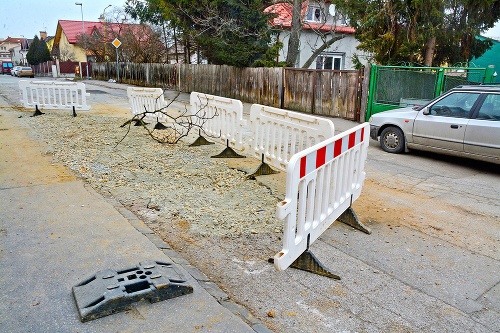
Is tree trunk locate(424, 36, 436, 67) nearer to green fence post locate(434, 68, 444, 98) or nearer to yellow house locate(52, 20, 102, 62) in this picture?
green fence post locate(434, 68, 444, 98)

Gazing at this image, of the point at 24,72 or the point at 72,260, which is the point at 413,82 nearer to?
the point at 72,260

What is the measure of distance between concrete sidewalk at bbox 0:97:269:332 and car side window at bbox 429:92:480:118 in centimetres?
685

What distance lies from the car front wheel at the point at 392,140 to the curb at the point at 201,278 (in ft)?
22.0

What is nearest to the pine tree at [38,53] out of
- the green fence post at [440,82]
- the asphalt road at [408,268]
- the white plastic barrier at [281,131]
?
the green fence post at [440,82]

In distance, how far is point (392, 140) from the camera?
31.1 feet

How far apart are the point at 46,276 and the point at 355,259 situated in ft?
9.52

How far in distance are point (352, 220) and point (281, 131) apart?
183 centimetres

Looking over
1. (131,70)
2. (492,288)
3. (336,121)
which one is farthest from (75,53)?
(492,288)

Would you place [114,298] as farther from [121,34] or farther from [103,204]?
[121,34]

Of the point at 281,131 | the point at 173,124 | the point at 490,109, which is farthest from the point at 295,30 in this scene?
the point at 281,131

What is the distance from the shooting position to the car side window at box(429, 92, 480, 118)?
26.6 feet

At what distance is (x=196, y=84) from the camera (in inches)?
933

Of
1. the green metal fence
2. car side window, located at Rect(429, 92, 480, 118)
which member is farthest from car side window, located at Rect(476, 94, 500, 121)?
the green metal fence

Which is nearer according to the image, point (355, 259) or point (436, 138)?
point (355, 259)
